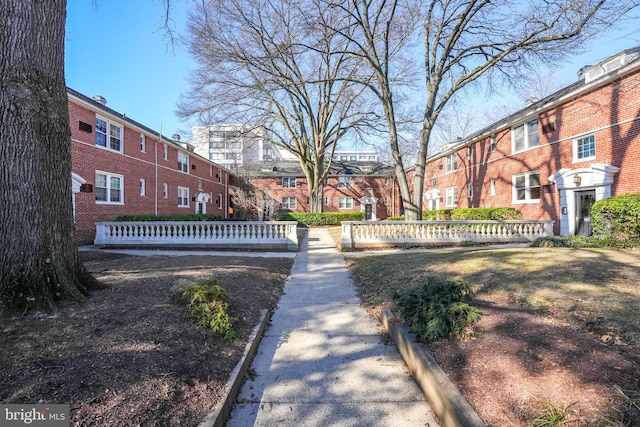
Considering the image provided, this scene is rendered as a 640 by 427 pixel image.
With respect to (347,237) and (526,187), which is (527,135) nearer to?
(526,187)

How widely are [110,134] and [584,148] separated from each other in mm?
21625

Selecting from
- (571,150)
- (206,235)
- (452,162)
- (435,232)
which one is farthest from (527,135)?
(206,235)

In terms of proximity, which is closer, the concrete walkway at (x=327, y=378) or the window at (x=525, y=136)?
the concrete walkway at (x=327, y=378)

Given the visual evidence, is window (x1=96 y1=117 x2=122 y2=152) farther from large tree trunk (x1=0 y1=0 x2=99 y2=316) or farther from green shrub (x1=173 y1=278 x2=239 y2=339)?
green shrub (x1=173 y1=278 x2=239 y2=339)

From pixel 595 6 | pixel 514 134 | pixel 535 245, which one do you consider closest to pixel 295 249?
pixel 535 245

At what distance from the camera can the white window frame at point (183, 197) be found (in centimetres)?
2212

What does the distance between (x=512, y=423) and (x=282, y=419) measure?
1.58 m

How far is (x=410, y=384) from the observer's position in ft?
9.11

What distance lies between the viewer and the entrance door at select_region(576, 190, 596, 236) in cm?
1229

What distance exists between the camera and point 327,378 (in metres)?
2.89

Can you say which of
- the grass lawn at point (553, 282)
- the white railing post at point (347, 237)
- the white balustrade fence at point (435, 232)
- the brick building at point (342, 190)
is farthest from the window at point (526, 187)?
the brick building at point (342, 190)

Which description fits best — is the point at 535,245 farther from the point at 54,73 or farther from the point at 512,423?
the point at 54,73

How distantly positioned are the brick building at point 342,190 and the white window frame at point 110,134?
18278 millimetres

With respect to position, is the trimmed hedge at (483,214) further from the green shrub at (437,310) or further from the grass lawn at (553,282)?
the green shrub at (437,310)
